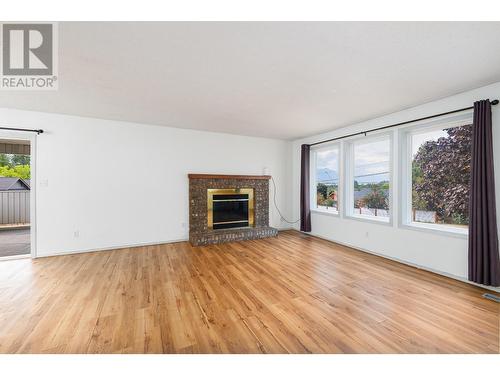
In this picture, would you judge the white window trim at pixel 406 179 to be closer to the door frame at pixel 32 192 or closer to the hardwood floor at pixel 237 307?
the hardwood floor at pixel 237 307

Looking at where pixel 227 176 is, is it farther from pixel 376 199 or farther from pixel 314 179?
pixel 376 199

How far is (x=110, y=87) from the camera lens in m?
2.54

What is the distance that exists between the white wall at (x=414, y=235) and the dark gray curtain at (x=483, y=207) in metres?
0.15

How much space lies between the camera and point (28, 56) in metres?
1.91

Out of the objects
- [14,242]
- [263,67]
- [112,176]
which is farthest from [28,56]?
[14,242]

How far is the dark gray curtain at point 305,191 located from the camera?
504cm

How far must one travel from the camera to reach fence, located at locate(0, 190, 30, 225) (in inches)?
197

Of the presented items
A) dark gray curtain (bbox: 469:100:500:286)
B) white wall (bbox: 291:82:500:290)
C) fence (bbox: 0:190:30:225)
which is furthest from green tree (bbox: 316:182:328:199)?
fence (bbox: 0:190:30:225)

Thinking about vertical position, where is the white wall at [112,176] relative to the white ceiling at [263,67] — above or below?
below

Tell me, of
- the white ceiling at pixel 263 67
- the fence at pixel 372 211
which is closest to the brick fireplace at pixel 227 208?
the white ceiling at pixel 263 67

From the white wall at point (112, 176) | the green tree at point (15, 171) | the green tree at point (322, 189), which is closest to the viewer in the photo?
the white wall at point (112, 176)

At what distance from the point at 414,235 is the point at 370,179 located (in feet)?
3.91

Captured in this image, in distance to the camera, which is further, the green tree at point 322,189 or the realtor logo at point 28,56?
the green tree at point 322,189
